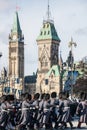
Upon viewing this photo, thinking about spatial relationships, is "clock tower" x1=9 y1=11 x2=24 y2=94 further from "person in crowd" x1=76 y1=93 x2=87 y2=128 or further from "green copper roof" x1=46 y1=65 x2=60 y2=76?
"person in crowd" x1=76 y1=93 x2=87 y2=128

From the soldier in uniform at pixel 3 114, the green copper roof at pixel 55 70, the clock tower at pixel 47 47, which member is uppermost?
the clock tower at pixel 47 47

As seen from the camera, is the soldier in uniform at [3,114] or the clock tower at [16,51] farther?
the clock tower at [16,51]

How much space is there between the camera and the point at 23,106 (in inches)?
907

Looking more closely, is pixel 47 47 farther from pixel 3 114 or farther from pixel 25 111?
pixel 3 114

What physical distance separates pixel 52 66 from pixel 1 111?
5420 inches

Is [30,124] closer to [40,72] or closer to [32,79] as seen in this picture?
[40,72]

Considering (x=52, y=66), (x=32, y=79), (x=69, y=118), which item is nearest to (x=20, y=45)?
(x=32, y=79)

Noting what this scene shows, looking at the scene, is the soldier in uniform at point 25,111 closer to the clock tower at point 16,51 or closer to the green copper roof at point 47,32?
the green copper roof at point 47,32

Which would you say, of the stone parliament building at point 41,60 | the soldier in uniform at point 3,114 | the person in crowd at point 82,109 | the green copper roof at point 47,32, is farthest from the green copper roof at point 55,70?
the soldier in uniform at point 3,114

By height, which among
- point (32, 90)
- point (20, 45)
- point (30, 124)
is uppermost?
point (20, 45)

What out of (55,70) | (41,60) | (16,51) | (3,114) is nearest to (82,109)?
(3,114)

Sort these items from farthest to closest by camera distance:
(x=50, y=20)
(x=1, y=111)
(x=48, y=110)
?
(x=50, y=20)
(x=48, y=110)
(x=1, y=111)

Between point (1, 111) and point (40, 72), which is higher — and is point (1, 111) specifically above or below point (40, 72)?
below

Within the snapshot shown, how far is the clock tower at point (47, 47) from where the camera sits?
164000 millimetres
